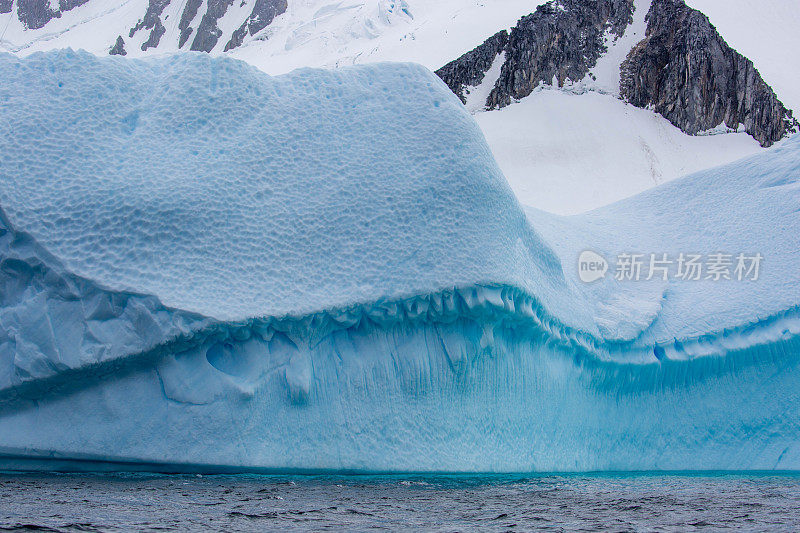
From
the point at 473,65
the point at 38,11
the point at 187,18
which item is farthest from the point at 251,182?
the point at 38,11

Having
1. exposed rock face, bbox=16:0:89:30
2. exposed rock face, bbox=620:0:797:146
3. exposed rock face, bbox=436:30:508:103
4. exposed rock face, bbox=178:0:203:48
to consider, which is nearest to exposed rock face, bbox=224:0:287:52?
exposed rock face, bbox=178:0:203:48

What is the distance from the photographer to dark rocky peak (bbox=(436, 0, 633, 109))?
18.0 metres

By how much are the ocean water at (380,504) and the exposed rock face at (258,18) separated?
28825mm

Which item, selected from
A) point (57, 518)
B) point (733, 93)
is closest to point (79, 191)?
point (57, 518)

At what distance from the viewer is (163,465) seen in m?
3.09

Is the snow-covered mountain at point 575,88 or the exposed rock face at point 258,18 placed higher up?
the exposed rock face at point 258,18

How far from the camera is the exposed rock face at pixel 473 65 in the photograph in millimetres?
18281

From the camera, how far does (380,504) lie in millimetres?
2455

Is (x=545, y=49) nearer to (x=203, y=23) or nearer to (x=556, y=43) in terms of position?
(x=556, y=43)

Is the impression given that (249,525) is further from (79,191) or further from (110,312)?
(79,191)

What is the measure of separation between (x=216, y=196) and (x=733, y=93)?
16512 mm

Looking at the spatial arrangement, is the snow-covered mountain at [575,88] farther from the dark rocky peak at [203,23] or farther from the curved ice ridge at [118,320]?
the curved ice ridge at [118,320]

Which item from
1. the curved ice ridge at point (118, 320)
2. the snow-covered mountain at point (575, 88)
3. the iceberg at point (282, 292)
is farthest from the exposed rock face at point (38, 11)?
the curved ice ridge at point (118, 320)

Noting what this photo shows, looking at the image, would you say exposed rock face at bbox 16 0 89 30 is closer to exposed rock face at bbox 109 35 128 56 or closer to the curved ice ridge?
exposed rock face at bbox 109 35 128 56
